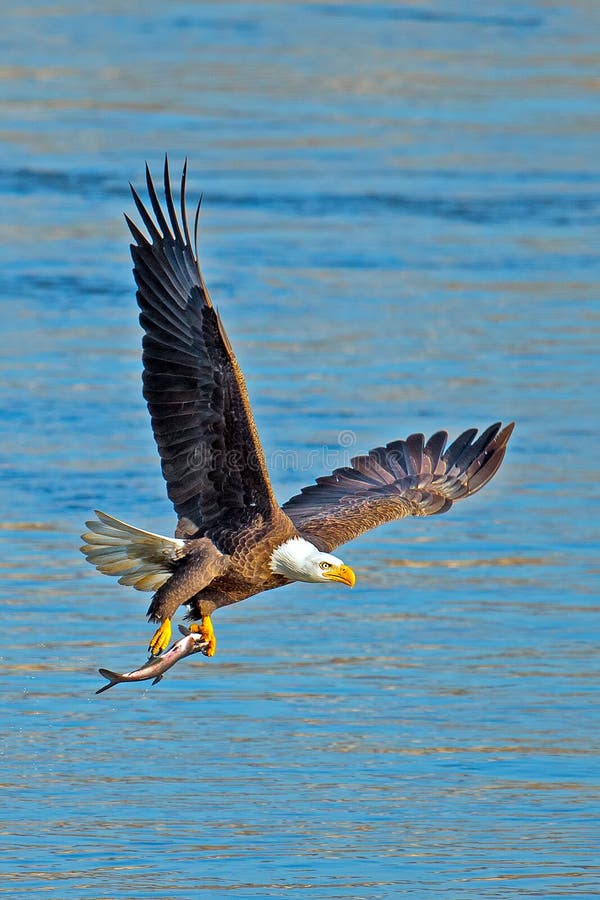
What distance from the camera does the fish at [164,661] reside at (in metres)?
6.16

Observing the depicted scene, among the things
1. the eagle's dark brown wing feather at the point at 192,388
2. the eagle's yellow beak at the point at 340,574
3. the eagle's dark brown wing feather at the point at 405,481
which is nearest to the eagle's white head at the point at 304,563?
the eagle's yellow beak at the point at 340,574

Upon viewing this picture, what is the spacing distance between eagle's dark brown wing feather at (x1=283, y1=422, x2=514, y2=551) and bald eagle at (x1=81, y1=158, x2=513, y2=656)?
782 mm

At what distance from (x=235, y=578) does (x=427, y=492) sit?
156 cm

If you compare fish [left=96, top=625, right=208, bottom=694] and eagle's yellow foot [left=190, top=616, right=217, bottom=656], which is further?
eagle's yellow foot [left=190, top=616, right=217, bottom=656]

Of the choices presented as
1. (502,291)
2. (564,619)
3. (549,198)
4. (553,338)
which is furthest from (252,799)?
(549,198)

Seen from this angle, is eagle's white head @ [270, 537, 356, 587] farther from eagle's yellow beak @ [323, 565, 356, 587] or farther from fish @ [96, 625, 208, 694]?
fish @ [96, 625, 208, 694]

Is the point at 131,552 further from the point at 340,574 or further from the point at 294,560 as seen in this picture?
the point at 340,574

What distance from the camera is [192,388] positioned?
21.3 feet

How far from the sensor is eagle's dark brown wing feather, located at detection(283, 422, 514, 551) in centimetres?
781

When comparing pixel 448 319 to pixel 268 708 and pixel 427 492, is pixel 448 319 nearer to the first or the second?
pixel 427 492

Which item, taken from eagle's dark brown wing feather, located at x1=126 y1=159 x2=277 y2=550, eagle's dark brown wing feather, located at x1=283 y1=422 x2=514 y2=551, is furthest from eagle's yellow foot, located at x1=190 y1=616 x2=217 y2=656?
eagle's dark brown wing feather, located at x1=283 y1=422 x2=514 y2=551

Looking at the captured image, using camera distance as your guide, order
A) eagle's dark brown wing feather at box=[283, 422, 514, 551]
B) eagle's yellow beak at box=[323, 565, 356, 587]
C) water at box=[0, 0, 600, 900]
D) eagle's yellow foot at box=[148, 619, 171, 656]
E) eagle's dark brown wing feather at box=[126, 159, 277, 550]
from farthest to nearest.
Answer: eagle's dark brown wing feather at box=[283, 422, 514, 551] → eagle's yellow beak at box=[323, 565, 356, 587] → eagle's yellow foot at box=[148, 619, 171, 656] → eagle's dark brown wing feather at box=[126, 159, 277, 550] → water at box=[0, 0, 600, 900]

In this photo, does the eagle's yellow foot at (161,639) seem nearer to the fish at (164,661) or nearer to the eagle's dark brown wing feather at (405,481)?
the fish at (164,661)

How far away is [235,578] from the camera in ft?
22.2
